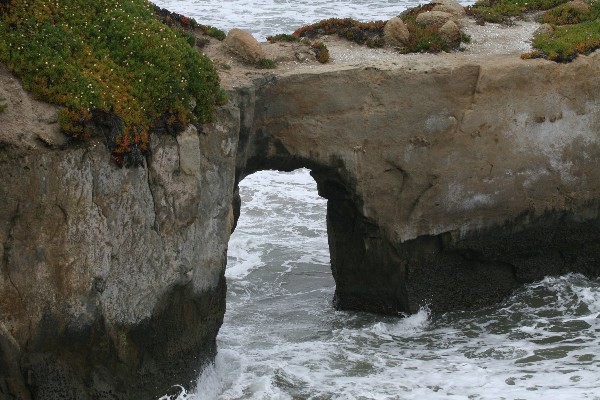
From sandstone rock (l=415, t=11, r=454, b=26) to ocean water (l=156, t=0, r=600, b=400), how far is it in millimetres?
4565

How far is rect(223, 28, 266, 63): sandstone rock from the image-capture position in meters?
16.7

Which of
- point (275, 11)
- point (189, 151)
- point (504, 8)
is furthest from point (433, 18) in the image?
point (275, 11)

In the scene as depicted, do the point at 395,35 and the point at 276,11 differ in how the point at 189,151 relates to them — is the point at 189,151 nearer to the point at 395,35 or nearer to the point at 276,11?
the point at 395,35

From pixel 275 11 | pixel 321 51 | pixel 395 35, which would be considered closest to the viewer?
pixel 321 51

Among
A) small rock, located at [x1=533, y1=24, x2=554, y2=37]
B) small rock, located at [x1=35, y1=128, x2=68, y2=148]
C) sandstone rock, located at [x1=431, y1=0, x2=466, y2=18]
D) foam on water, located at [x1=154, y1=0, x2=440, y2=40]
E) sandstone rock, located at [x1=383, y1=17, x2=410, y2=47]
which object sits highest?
foam on water, located at [x1=154, y1=0, x2=440, y2=40]

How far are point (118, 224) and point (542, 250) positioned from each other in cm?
809

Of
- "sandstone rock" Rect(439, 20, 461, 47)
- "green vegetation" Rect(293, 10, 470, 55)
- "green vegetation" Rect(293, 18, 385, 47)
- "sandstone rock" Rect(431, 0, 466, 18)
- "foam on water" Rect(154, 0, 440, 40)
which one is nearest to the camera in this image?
"green vegetation" Rect(293, 10, 470, 55)

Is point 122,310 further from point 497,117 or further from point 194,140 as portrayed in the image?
point 497,117

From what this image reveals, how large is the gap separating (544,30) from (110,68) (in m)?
8.97

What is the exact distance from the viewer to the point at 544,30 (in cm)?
1942

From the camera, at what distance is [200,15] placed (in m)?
37.5

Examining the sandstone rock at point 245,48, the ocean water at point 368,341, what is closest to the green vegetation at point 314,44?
the sandstone rock at point 245,48

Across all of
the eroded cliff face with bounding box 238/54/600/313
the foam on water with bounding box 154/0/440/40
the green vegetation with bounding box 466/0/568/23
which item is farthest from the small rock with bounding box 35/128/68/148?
the foam on water with bounding box 154/0/440/40

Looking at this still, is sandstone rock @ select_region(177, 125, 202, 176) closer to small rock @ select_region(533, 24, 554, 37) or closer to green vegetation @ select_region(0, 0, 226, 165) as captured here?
green vegetation @ select_region(0, 0, 226, 165)
